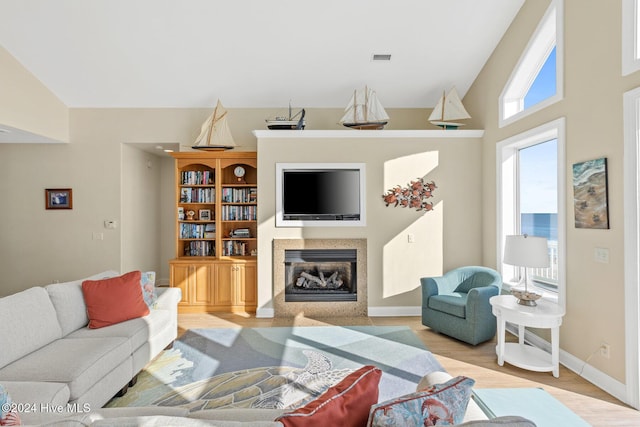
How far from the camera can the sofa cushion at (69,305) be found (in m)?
2.82

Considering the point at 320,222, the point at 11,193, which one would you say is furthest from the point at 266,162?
the point at 11,193

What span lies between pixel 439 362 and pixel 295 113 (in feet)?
13.0

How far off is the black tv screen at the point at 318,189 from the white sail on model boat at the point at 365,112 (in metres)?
0.66

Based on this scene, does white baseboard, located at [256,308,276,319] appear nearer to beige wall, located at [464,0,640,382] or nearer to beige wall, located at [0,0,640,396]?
beige wall, located at [0,0,640,396]

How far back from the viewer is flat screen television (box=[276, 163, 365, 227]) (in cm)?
482

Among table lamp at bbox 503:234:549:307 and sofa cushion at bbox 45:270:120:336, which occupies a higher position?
table lamp at bbox 503:234:549:307

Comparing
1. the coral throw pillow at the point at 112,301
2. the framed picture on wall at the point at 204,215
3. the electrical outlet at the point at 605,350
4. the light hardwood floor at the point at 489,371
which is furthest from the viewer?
the framed picture on wall at the point at 204,215

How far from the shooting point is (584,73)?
306 centimetres

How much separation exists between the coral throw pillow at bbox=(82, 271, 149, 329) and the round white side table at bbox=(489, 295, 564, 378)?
10.8ft

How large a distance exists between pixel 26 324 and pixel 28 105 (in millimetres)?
3704

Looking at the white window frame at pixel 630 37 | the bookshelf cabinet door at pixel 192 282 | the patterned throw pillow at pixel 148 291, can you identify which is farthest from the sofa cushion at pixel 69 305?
the white window frame at pixel 630 37

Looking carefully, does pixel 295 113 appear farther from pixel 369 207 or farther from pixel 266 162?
pixel 369 207

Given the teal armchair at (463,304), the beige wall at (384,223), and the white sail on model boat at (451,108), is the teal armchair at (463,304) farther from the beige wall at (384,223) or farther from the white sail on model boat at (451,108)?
the white sail on model boat at (451,108)

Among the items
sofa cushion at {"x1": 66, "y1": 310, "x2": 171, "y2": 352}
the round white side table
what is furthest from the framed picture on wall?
the round white side table
